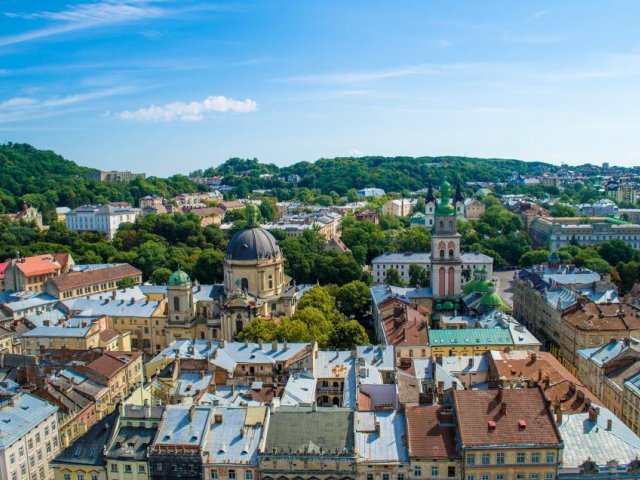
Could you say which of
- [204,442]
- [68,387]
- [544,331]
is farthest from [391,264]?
[204,442]

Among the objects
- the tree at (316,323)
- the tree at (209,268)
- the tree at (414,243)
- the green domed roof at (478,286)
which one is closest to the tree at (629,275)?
the green domed roof at (478,286)

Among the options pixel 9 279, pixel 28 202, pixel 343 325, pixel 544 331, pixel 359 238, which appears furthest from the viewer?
pixel 28 202

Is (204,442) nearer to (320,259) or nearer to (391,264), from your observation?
(320,259)

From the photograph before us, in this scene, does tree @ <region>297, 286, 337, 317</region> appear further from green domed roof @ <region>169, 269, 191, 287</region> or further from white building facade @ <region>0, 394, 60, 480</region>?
white building facade @ <region>0, 394, 60, 480</region>

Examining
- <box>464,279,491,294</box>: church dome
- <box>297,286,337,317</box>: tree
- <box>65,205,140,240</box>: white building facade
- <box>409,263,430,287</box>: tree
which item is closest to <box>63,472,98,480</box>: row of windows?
<box>297,286,337,317</box>: tree

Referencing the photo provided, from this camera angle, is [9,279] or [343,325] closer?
[343,325]

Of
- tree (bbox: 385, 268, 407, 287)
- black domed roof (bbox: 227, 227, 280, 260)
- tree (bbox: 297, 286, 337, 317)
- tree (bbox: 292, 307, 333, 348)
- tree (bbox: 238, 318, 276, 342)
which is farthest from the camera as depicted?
tree (bbox: 385, 268, 407, 287)

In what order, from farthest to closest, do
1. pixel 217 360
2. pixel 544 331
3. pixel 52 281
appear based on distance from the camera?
pixel 52 281 < pixel 544 331 < pixel 217 360
